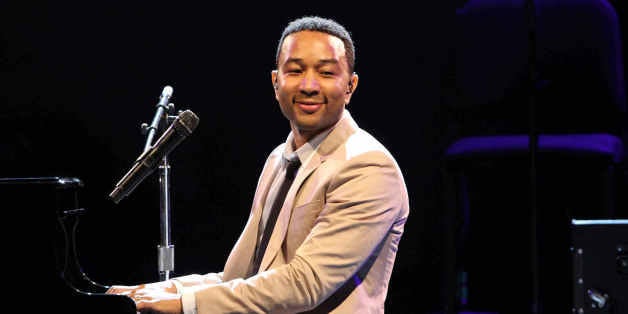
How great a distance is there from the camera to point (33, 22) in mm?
4273

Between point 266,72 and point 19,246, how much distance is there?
8.09 ft

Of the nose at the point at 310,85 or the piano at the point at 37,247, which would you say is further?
the nose at the point at 310,85

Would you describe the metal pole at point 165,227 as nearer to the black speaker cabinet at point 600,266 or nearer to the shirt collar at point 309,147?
the shirt collar at point 309,147

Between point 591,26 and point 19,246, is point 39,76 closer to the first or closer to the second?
point 19,246

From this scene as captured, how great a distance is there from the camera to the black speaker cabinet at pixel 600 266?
2096 millimetres

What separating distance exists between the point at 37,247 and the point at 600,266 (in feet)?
4.80

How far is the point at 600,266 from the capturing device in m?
2.13

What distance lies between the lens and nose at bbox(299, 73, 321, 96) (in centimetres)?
222

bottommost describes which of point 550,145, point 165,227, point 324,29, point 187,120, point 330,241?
point 165,227

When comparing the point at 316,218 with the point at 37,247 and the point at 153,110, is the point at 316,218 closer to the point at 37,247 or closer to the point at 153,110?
the point at 37,247

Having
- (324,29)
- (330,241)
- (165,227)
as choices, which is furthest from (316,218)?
(165,227)

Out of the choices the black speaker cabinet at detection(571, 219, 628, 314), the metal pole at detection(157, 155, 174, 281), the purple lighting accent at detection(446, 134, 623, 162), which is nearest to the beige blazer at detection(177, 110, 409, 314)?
the black speaker cabinet at detection(571, 219, 628, 314)

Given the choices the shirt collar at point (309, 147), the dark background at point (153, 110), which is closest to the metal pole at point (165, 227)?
the dark background at point (153, 110)

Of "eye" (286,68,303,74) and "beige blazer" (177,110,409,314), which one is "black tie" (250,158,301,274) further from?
"eye" (286,68,303,74)
